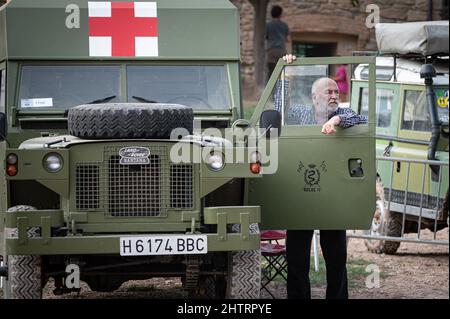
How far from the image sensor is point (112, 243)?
24.3ft

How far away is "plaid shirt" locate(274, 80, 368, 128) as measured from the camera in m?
8.29

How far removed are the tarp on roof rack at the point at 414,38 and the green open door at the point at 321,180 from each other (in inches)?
157

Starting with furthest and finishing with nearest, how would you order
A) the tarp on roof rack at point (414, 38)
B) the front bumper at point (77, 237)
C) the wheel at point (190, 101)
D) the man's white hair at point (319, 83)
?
the tarp on roof rack at point (414, 38), the wheel at point (190, 101), the man's white hair at point (319, 83), the front bumper at point (77, 237)

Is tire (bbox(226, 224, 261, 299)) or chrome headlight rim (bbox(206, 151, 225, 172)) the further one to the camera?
tire (bbox(226, 224, 261, 299))

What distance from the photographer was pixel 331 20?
2394 centimetres

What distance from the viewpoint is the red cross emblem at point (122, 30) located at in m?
9.23

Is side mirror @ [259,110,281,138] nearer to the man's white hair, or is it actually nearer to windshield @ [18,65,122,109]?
the man's white hair

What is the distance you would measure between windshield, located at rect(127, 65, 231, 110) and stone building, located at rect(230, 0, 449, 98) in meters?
13.8

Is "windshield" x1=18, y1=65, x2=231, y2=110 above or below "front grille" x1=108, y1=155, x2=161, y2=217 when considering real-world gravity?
above

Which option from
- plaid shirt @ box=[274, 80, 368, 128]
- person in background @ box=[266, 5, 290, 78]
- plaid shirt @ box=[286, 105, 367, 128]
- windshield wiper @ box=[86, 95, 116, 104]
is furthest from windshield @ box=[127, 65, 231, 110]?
person in background @ box=[266, 5, 290, 78]

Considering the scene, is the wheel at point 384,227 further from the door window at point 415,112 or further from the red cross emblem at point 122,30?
the red cross emblem at point 122,30

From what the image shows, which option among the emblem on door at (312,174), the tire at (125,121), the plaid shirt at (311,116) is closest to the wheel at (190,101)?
the plaid shirt at (311,116)

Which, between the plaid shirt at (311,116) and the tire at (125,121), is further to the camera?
the plaid shirt at (311,116)

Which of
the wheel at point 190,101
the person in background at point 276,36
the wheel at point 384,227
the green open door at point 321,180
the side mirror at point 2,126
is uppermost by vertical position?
the person in background at point 276,36
